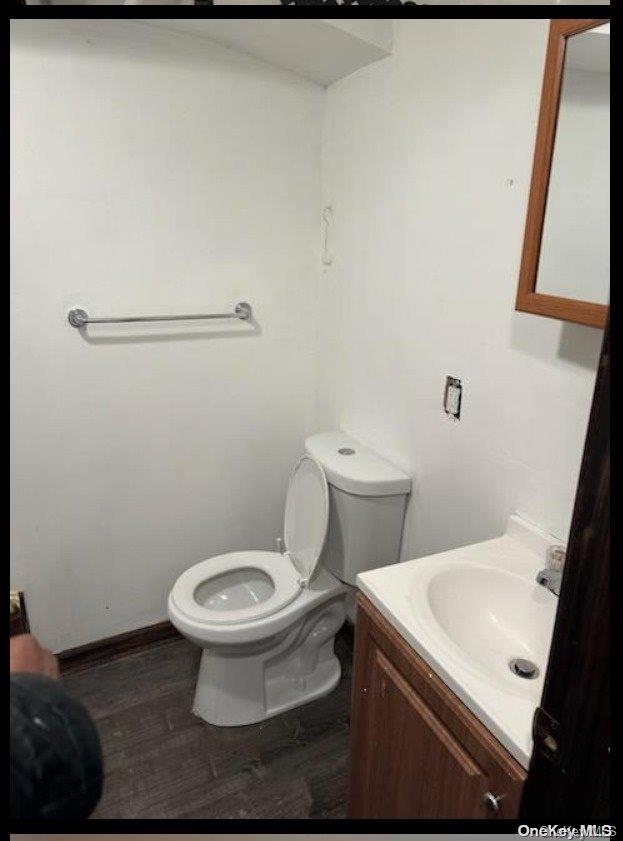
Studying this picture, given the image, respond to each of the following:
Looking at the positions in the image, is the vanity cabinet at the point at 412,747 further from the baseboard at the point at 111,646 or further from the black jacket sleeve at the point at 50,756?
the baseboard at the point at 111,646

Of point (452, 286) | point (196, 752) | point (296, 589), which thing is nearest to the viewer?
point (452, 286)

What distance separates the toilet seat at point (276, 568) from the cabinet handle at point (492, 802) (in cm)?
91

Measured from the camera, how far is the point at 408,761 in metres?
1.06

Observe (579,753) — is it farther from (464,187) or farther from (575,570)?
(464,187)

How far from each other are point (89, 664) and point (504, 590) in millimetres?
1611

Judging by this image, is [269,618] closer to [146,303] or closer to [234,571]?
[234,571]

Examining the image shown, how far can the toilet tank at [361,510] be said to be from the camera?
165 centimetres

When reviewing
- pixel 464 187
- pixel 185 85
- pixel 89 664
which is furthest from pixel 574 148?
pixel 89 664

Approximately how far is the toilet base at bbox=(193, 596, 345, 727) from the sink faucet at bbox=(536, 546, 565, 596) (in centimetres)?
90

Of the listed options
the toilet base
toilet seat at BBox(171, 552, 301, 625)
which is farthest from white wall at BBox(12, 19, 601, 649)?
the toilet base

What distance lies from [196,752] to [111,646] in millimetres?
→ 589

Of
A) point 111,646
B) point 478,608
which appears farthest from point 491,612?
point 111,646

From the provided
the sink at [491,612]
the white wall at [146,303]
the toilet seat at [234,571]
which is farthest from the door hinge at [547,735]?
the white wall at [146,303]

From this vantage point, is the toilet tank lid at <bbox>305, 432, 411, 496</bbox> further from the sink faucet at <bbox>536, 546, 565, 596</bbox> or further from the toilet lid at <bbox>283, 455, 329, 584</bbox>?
the sink faucet at <bbox>536, 546, 565, 596</bbox>
